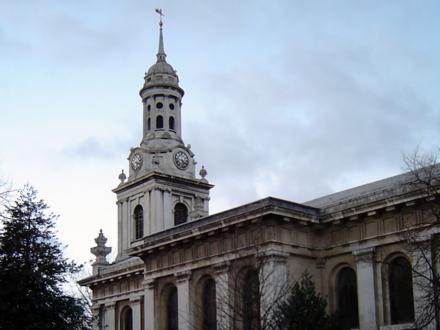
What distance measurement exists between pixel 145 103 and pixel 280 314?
40.3 m

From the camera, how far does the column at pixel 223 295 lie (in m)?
37.1

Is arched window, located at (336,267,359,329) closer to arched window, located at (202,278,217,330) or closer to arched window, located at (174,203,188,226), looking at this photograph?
arched window, located at (202,278,217,330)

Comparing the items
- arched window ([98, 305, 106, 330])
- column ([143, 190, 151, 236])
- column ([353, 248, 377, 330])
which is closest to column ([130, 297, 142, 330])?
arched window ([98, 305, 106, 330])

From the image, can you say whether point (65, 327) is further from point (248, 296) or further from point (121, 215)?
point (121, 215)

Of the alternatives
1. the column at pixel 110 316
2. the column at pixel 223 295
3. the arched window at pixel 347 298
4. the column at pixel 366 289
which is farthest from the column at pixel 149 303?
the column at pixel 366 289

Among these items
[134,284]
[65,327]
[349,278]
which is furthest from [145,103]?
[65,327]

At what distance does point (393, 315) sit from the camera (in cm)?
3616

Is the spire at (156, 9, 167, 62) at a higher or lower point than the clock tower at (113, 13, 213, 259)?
higher

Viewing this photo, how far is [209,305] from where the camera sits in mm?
41812

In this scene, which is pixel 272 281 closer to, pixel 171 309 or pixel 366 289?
pixel 366 289

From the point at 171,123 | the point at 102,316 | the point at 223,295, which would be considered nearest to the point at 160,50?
the point at 171,123

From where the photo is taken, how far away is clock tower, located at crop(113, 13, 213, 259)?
212ft

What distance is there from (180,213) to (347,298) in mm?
29149

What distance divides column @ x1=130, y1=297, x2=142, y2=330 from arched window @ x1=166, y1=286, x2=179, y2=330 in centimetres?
850
